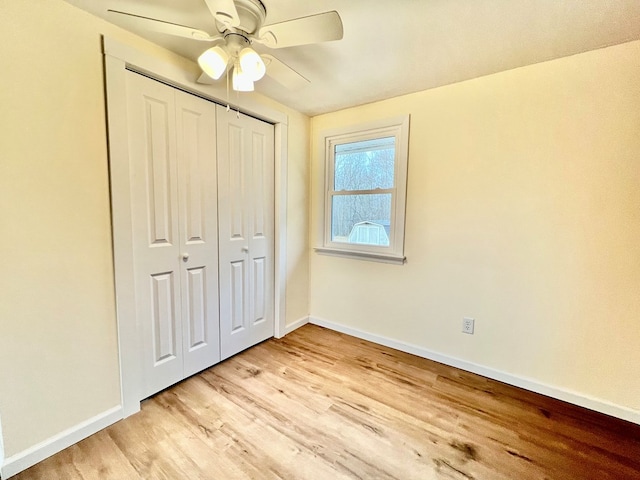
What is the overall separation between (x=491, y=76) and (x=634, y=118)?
2.69 feet

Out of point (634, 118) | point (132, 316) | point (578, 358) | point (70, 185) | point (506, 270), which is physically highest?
point (634, 118)

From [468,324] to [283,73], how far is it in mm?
2170

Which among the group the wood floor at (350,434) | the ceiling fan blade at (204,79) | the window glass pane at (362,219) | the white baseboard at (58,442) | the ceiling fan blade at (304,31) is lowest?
the wood floor at (350,434)

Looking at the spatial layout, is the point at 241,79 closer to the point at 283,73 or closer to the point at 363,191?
the point at 283,73

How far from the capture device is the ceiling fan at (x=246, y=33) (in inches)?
41.4

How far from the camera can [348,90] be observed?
2.15m

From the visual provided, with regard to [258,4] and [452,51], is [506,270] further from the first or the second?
[258,4]

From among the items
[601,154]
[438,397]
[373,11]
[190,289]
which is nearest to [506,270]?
[601,154]

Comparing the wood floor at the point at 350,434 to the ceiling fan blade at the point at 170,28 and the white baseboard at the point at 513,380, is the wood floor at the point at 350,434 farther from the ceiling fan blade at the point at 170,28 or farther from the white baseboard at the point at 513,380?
the ceiling fan blade at the point at 170,28

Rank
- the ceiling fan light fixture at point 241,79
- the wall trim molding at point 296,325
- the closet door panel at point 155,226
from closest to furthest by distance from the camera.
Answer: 1. the ceiling fan light fixture at point 241,79
2. the closet door panel at point 155,226
3. the wall trim molding at point 296,325

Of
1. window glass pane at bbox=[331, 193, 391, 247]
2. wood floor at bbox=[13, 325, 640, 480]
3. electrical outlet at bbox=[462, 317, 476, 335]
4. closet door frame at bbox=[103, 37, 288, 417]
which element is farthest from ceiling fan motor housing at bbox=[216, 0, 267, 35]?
electrical outlet at bbox=[462, 317, 476, 335]

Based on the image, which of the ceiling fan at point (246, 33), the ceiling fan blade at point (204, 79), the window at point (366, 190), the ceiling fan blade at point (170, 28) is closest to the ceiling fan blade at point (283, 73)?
the ceiling fan at point (246, 33)

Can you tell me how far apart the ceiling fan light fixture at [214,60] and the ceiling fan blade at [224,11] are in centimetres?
14

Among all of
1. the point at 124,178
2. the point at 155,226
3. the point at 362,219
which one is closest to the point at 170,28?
the point at 124,178
